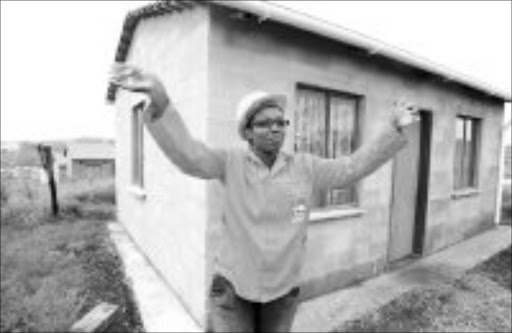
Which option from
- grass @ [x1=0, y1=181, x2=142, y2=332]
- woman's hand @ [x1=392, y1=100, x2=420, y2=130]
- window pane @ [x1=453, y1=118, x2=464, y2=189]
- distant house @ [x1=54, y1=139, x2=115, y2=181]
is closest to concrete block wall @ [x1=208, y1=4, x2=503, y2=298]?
window pane @ [x1=453, y1=118, x2=464, y2=189]

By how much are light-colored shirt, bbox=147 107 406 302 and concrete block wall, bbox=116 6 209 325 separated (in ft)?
8.41

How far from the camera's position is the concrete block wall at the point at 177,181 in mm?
4895

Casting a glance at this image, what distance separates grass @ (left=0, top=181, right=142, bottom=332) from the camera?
492 cm

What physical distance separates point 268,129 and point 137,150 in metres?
7.03

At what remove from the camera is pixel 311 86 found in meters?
5.82

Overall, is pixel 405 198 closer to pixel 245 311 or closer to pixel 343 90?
pixel 343 90

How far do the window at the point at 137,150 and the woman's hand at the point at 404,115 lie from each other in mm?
6660

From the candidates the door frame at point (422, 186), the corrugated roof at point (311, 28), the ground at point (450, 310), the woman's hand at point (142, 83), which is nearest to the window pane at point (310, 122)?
the corrugated roof at point (311, 28)

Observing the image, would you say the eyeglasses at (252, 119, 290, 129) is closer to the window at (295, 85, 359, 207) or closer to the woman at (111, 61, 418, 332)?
the woman at (111, 61, 418, 332)

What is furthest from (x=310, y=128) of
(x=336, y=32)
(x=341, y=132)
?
(x=336, y=32)

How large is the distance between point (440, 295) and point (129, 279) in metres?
4.21

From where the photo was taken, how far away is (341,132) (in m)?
6.43

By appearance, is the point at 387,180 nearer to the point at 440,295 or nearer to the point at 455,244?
the point at 440,295

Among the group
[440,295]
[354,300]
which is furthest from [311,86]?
[440,295]
